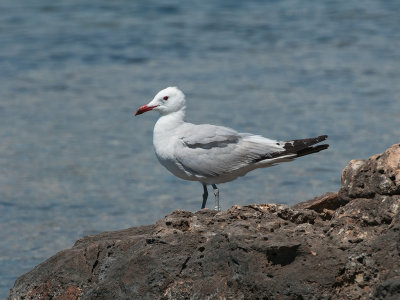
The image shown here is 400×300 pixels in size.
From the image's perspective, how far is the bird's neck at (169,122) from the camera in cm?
651

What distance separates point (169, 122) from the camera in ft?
21.7

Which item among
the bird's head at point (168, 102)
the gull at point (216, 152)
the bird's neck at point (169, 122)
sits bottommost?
the gull at point (216, 152)

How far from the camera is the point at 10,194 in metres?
8.41

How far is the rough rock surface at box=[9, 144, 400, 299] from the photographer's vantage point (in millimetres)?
3854

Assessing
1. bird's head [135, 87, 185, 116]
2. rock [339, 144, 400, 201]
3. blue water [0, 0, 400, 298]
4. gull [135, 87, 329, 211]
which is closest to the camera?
rock [339, 144, 400, 201]

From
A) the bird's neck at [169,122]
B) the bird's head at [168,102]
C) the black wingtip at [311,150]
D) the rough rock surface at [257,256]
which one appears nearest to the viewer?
the rough rock surface at [257,256]

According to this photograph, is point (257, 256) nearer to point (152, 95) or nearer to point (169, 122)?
point (169, 122)

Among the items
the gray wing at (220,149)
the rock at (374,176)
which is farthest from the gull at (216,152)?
the rock at (374,176)

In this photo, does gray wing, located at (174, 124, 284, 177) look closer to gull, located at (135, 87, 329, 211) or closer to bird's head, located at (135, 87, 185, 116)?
gull, located at (135, 87, 329, 211)

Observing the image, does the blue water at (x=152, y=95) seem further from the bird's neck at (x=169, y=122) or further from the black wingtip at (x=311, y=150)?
the black wingtip at (x=311, y=150)

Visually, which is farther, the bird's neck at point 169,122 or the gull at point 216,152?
the bird's neck at point 169,122

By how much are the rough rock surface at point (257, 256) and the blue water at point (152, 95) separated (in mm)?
1814

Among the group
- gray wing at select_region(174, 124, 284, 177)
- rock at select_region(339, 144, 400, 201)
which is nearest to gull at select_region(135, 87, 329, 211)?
gray wing at select_region(174, 124, 284, 177)

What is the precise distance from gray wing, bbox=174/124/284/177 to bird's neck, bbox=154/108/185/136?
213 mm
